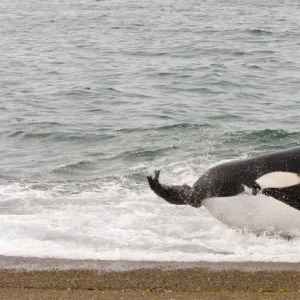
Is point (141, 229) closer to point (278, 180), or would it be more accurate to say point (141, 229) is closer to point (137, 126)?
point (278, 180)

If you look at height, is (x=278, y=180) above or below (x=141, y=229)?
above

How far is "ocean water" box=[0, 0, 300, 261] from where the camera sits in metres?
8.67

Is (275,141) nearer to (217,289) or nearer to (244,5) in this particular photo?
(217,289)

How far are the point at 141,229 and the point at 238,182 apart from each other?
53.6 inches

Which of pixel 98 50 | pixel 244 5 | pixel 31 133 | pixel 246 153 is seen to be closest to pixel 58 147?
pixel 31 133

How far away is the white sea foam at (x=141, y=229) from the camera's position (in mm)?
8070

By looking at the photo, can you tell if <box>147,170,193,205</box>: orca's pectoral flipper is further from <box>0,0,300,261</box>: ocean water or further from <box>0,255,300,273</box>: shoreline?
<box>0,255,300,273</box>: shoreline

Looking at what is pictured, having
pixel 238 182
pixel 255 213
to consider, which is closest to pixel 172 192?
pixel 238 182

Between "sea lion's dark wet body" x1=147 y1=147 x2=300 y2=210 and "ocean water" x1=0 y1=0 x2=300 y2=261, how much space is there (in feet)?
0.51

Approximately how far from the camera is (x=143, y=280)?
23.4 feet

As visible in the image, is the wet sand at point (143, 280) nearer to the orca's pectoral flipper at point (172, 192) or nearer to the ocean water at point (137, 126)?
the ocean water at point (137, 126)

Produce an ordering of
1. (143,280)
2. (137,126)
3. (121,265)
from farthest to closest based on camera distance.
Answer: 1. (137,126)
2. (121,265)
3. (143,280)

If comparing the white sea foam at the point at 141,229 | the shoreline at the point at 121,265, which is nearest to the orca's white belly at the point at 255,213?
the white sea foam at the point at 141,229

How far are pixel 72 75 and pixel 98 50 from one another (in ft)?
16.3
